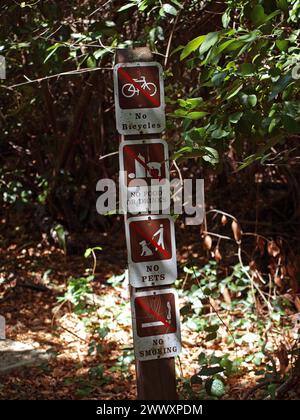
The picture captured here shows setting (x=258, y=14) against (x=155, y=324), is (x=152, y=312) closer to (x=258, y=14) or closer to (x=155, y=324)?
(x=155, y=324)

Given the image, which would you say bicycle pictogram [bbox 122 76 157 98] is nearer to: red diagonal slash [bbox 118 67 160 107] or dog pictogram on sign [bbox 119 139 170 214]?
red diagonal slash [bbox 118 67 160 107]

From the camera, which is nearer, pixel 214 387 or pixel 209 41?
pixel 209 41

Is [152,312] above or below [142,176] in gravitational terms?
below

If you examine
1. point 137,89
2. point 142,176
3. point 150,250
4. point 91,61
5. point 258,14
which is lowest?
point 150,250

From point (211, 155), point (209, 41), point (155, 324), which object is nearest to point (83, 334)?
point (155, 324)

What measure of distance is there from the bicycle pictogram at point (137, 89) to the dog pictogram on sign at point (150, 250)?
559mm

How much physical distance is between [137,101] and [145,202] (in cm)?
46

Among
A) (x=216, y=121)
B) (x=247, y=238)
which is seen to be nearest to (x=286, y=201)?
(x=247, y=238)

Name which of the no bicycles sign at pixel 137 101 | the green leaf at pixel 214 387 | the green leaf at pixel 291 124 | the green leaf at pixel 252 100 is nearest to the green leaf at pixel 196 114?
the no bicycles sign at pixel 137 101

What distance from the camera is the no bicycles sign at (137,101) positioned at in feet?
10.4

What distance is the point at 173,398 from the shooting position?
3266 millimetres

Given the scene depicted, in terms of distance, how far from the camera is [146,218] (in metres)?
3.18

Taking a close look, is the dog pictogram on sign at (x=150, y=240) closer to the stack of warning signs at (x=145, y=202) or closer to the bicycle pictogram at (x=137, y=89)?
the stack of warning signs at (x=145, y=202)

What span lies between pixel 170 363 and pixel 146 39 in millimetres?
2511
